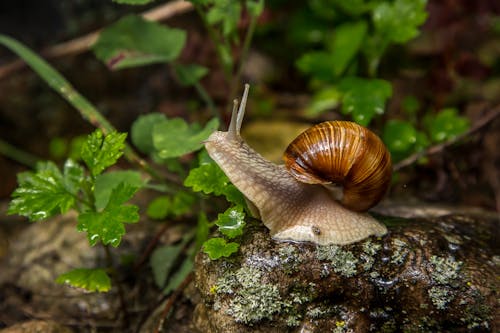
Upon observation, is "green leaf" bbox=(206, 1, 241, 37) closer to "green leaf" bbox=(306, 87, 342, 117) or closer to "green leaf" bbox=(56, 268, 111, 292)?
"green leaf" bbox=(306, 87, 342, 117)

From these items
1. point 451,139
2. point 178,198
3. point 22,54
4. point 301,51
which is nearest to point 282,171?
point 178,198

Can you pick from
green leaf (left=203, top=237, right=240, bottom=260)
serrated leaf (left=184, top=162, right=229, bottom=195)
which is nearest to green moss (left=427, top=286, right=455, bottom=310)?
green leaf (left=203, top=237, right=240, bottom=260)

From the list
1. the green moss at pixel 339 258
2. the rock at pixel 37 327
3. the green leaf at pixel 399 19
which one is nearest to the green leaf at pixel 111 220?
the rock at pixel 37 327

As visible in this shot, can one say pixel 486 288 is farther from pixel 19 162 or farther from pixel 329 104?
pixel 19 162

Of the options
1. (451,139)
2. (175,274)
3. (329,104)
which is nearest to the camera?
(175,274)

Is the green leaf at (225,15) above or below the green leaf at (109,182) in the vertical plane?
above

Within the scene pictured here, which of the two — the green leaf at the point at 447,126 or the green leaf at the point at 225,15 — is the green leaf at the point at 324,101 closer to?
the green leaf at the point at 447,126

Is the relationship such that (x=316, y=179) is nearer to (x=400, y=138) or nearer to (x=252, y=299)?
(x=252, y=299)
